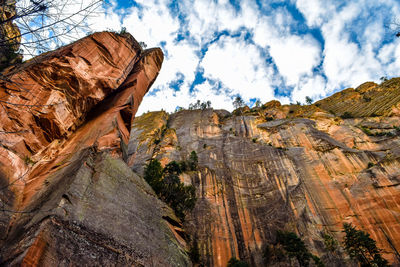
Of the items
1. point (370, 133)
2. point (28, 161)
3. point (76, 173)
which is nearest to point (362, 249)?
point (370, 133)

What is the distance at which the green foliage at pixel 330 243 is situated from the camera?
22.0 metres

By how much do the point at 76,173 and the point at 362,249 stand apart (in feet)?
83.9

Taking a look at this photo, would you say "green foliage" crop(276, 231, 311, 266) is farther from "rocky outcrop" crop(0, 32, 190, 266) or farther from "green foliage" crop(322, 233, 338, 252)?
"rocky outcrop" crop(0, 32, 190, 266)

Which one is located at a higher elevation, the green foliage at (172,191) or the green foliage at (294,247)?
the green foliage at (172,191)

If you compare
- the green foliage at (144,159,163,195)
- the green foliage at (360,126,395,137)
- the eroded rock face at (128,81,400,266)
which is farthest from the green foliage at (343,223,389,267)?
the green foliage at (360,126,395,137)

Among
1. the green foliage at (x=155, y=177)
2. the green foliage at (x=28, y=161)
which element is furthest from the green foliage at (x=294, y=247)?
the green foliage at (x=28, y=161)

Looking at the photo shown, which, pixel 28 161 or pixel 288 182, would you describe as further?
pixel 288 182

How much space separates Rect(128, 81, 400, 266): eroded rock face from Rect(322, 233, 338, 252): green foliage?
1.58ft

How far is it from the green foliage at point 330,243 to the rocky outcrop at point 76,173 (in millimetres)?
15028

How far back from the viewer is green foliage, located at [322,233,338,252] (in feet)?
72.1

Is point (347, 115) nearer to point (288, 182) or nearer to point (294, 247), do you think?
point (288, 182)

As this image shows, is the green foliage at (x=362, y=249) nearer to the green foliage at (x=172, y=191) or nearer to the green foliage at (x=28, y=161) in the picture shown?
the green foliage at (x=172, y=191)

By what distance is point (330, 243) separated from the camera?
73.4 feet

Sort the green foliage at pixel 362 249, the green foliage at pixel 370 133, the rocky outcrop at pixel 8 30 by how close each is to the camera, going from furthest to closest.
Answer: the green foliage at pixel 370 133 → the green foliage at pixel 362 249 → the rocky outcrop at pixel 8 30
